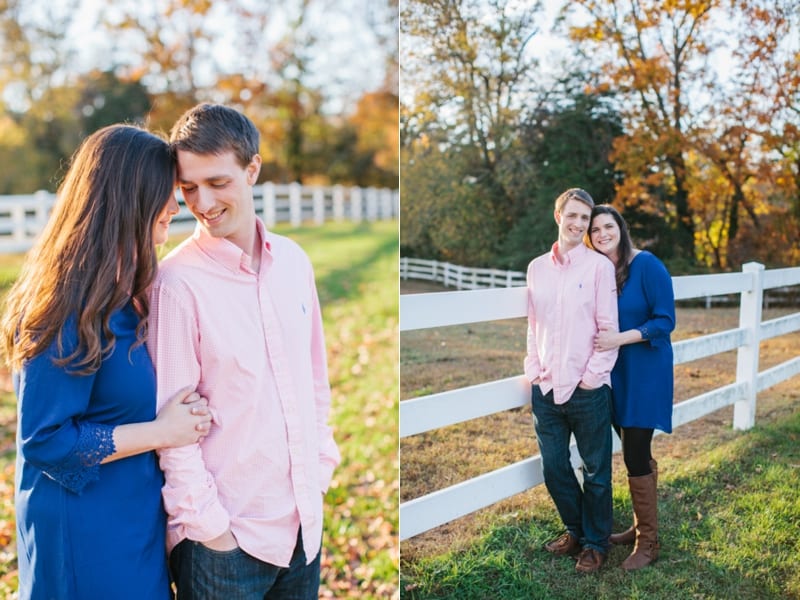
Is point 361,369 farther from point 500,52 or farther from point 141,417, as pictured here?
point 141,417

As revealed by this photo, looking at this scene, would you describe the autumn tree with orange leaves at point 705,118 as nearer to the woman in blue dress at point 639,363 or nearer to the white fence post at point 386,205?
the woman in blue dress at point 639,363

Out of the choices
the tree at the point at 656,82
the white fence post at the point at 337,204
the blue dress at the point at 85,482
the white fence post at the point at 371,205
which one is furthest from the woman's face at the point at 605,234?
the white fence post at the point at 371,205

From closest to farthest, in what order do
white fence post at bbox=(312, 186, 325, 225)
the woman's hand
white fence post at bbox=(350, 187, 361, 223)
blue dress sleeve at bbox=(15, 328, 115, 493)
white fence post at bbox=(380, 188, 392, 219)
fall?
blue dress sleeve at bbox=(15, 328, 115, 493), the woman's hand, white fence post at bbox=(312, 186, 325, 225), white fence post at bbox=(350, 187, 361, 223), white fence post at bbox=(380, 188, 392, 219)

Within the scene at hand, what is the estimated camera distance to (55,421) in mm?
1562

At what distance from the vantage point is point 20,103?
Result: 2053cm

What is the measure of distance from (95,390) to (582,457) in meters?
1.54

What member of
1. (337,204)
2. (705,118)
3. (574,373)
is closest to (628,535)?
(574,373)

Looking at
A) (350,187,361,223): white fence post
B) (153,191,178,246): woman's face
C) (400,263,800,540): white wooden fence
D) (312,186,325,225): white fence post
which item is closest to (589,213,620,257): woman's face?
(400,263,800,540): white wooden fence

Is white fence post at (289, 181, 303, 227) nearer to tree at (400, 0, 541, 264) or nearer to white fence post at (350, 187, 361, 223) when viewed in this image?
white fence post at (350, 187, 361, 223)

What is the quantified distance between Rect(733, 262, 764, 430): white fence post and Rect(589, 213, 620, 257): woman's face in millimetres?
460

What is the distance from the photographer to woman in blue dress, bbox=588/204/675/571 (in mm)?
2250

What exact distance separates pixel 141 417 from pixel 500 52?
1.56m

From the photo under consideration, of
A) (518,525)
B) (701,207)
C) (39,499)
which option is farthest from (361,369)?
(39,499)

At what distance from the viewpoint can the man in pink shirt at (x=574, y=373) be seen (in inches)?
90.4
